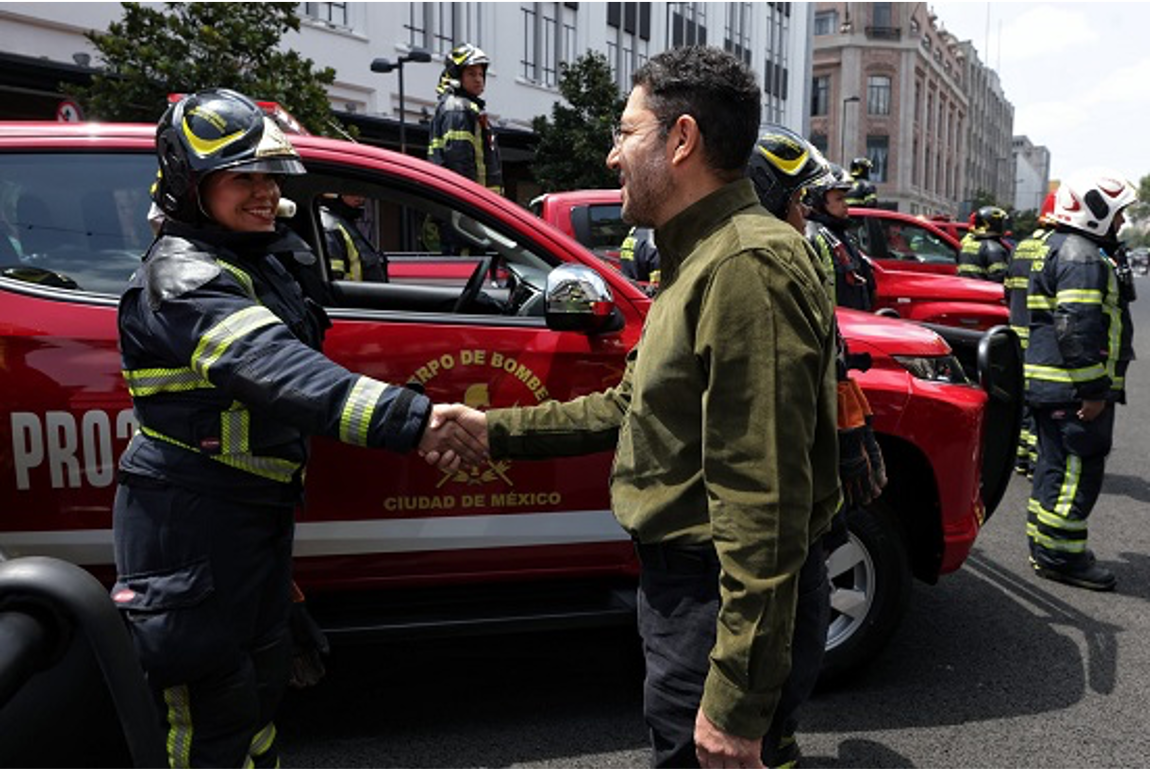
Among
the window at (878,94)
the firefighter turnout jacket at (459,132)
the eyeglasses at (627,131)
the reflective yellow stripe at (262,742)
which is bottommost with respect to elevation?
the reflective yellow stripe at (262,742)

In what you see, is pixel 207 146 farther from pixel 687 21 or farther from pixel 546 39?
pixel 687 21

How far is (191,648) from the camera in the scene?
2.23 meters

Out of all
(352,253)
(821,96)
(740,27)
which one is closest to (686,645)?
(352,253)

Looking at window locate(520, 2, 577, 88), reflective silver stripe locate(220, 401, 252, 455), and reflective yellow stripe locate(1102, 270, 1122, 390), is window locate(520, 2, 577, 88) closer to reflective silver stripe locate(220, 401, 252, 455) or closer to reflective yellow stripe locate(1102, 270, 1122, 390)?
reflective yellow stripe locate(1102, 270, 1122, 390)

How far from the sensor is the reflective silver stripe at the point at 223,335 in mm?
2131

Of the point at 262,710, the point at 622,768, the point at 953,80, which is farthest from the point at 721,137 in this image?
the point at 953,80

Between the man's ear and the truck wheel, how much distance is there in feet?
6.71

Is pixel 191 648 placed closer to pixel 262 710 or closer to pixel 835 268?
pixel 262 710

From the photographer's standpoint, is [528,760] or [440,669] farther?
[440,669]

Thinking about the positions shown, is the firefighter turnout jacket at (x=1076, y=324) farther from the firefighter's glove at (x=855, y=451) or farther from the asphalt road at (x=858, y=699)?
the firefighter's glove at (x=855, y=451)

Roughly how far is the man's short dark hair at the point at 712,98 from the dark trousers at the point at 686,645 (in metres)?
0.73

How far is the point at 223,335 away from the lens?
7.00 feet

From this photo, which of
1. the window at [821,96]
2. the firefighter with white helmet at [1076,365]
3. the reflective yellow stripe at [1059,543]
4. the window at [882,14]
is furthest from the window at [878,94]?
the reflective yellow stripe at [1059,543]

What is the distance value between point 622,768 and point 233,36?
1032 centimetres
